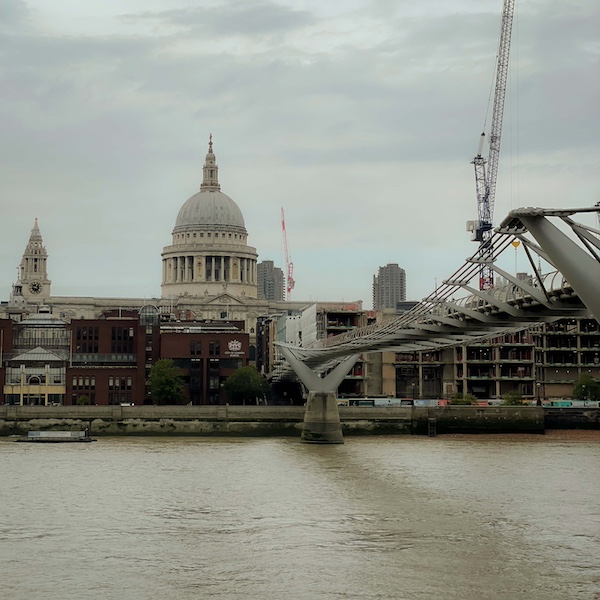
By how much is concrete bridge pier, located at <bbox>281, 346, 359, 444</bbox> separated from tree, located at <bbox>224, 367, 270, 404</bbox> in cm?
1884

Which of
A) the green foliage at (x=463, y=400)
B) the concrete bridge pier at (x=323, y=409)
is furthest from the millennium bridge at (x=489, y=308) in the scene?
the green foliage at (x=463, y=400)

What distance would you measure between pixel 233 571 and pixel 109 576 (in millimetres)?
2471

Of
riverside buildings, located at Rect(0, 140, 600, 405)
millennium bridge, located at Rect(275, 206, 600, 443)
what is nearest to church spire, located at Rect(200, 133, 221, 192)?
riverside buildings, located at Rect(0, 140, 600, 405)

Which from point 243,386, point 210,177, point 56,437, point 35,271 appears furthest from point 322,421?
point 210,177

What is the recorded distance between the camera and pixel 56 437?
210 ft

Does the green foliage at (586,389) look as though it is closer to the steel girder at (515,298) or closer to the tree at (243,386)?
the tree at (243,386)

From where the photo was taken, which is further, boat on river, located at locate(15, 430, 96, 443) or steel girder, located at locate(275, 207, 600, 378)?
boat on river, located at locate(15, 430, 96, 443)

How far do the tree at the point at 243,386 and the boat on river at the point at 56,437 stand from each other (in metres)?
21.1

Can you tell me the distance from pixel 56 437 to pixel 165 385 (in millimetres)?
18787

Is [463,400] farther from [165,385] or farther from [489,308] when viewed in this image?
[489,308]

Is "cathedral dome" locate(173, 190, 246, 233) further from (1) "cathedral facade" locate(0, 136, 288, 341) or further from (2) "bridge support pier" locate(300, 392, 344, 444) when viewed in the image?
(2) "bridge support pier" locate(300, 392, 344, 444)

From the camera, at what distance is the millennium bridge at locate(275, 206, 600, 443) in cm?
2553

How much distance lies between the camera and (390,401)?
268 feet

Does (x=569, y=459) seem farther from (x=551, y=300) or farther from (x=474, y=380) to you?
(x=474, y=380)
